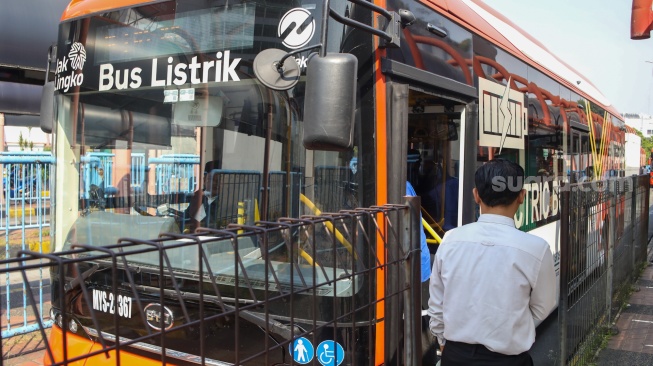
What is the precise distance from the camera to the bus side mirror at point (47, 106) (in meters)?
4.01

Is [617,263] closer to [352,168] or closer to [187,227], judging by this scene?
[352,168]

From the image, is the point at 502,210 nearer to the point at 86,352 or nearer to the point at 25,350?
the point at 86,352

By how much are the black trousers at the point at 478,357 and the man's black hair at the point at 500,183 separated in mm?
587

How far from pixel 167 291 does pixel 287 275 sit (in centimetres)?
64

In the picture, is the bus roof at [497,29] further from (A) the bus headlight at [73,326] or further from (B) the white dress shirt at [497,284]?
(B) the white dress shirt at [497,284]

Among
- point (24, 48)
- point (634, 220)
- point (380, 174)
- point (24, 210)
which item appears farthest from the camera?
point (634, 220)

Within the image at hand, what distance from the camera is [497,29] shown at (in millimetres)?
5066

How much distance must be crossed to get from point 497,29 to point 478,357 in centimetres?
361

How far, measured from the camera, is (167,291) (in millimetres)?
2877

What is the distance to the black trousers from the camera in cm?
224

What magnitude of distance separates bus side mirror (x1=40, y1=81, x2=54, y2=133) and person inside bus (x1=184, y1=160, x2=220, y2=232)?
1568mm

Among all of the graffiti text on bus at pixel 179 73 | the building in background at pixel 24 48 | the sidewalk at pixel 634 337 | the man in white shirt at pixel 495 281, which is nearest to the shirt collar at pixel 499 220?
the man in white shirt at pixel 495 281

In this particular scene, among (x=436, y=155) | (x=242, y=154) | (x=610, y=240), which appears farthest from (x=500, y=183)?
(x=610, y=240)

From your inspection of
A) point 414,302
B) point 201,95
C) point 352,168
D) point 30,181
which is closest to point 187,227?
point 201,95
